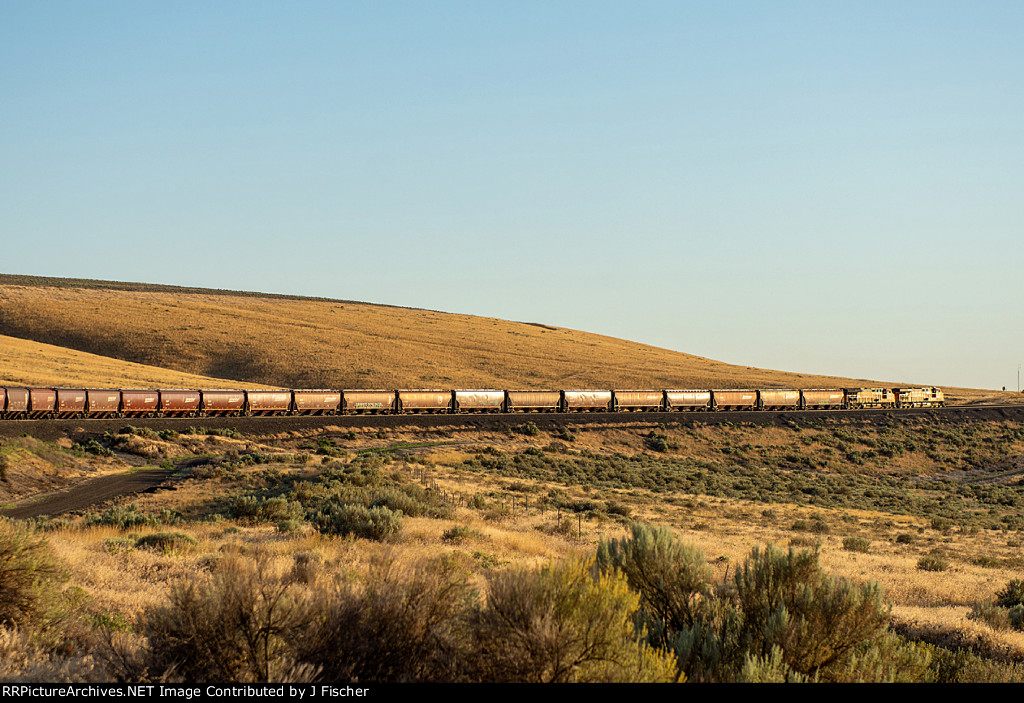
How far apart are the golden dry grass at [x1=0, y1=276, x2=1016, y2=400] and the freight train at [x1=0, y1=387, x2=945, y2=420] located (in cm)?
2874

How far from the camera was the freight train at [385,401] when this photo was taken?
141 feet

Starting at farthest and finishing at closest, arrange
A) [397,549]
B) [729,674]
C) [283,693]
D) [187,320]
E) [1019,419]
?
[187,320] → [1019,419] → [397,549] → [729,674] → [283,693]

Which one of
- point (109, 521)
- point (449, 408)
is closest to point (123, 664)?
point (109, 521)

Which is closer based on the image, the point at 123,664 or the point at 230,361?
the point at 123,664

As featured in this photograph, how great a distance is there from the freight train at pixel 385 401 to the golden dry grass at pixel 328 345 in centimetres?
2874

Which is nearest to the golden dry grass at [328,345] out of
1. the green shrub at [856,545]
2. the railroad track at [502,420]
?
the railroad track at [502,420]

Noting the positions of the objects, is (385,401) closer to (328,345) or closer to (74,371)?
(74,371)

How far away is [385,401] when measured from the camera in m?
55.4

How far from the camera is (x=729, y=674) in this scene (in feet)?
19.9

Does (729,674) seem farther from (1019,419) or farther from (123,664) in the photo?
(1019,419)

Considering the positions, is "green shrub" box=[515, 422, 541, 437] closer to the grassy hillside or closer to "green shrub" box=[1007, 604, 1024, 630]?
the grassy hillside

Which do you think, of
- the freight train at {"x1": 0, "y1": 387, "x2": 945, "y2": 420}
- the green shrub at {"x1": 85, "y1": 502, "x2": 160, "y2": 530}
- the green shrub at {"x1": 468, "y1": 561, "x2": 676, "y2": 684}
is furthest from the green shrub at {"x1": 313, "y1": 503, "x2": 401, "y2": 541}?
the freight train at {"x1": 0, "y1": 387, "x2": 945, "y2": 420}

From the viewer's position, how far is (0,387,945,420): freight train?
141 feet

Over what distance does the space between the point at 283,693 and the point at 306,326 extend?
111751 mm
